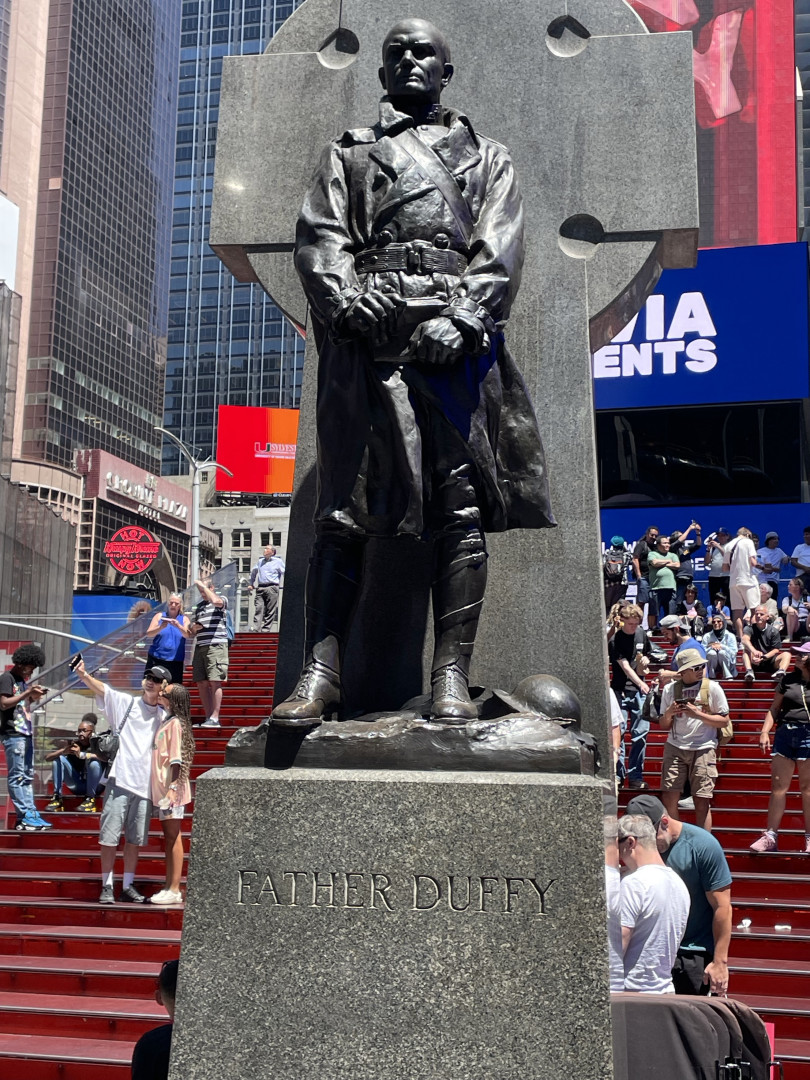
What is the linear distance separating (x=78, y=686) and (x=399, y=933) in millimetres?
12086

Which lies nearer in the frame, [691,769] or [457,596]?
[457,596]

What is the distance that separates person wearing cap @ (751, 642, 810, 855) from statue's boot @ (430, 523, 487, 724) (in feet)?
20.2

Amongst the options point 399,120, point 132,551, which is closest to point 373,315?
point 399,120

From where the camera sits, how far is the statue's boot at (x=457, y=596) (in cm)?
528

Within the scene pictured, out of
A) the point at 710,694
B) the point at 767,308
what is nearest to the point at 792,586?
the point at 710,694

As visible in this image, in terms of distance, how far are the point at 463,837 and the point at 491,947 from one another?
37cm

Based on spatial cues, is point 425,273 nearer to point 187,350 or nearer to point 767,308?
point 767,308

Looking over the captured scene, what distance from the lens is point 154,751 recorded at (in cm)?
1066

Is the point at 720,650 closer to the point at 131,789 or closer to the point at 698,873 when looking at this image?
the point at 131,789

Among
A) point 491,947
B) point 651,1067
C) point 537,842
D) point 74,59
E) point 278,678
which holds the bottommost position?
point 651,1067

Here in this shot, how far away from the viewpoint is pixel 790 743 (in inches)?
424

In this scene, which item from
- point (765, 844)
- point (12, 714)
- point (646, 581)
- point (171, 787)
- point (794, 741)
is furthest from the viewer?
point (646, 581)

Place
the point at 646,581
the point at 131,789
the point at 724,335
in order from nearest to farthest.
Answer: the point at 131,789, the point at 646,581, the point at 724,335

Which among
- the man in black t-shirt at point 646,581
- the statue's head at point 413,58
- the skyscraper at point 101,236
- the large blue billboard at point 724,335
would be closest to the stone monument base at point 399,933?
the statue's head at point 413,58
